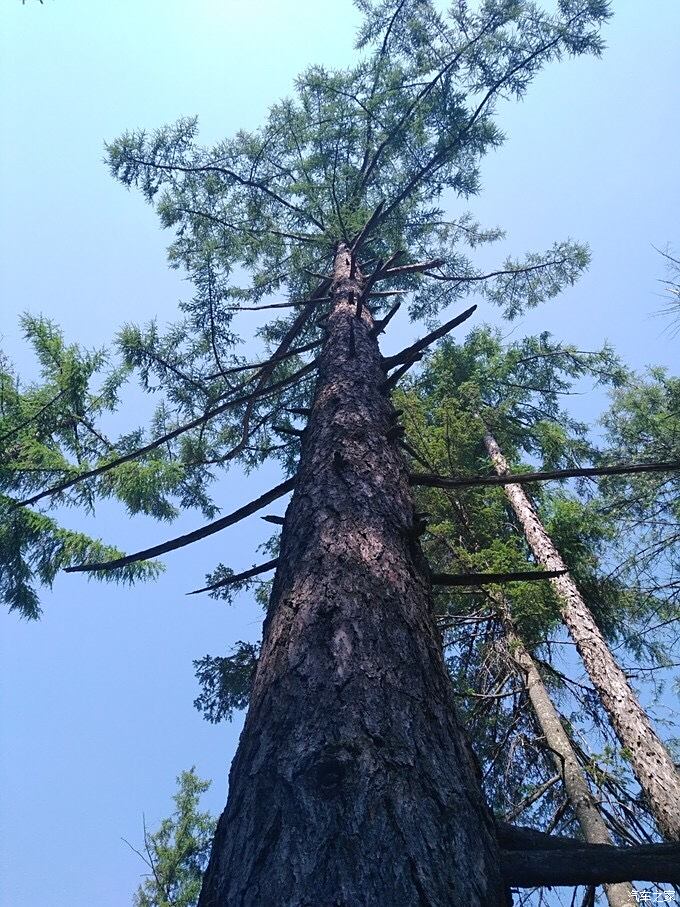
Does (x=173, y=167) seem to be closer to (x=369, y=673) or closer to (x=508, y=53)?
(x=508, y=53)

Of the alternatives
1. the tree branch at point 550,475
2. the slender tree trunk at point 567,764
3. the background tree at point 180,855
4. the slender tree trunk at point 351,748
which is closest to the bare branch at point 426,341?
the tree branch at point 550,475

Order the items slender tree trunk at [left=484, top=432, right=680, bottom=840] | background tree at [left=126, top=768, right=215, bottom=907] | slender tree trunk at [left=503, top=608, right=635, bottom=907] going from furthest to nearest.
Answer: background tree at [left=126, top=768, right=215, bottom=907], slender tree trunk at [left=484, top=432, right=680, bottom=840], slender tree trunk at [left=503, top=608, right=635, bottom=907]

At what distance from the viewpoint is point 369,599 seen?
2.10m

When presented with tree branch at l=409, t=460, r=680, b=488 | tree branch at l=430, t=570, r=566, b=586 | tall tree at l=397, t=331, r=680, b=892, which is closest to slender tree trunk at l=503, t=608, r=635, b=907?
tall tree at l=397, t=331, r=680, b=892

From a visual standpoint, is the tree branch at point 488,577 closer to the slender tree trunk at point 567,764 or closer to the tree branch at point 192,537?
the tree branch at point 192,537

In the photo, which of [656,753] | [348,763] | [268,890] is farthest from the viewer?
[656,753]

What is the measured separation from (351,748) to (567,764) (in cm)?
529

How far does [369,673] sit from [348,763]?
1.10 ft

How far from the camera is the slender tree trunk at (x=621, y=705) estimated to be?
555cm

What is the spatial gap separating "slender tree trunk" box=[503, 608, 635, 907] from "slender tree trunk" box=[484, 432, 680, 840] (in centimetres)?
66

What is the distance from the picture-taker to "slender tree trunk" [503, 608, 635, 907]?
15.9 ft

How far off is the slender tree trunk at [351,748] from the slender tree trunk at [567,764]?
11.6ft

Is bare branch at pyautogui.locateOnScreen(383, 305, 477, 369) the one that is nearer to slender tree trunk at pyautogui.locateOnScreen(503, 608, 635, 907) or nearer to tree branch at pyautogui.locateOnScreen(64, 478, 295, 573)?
tree branch at pyautogui.locateOnScreen(64, 478, 295, 573)

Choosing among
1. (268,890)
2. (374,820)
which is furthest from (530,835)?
(268,890)
